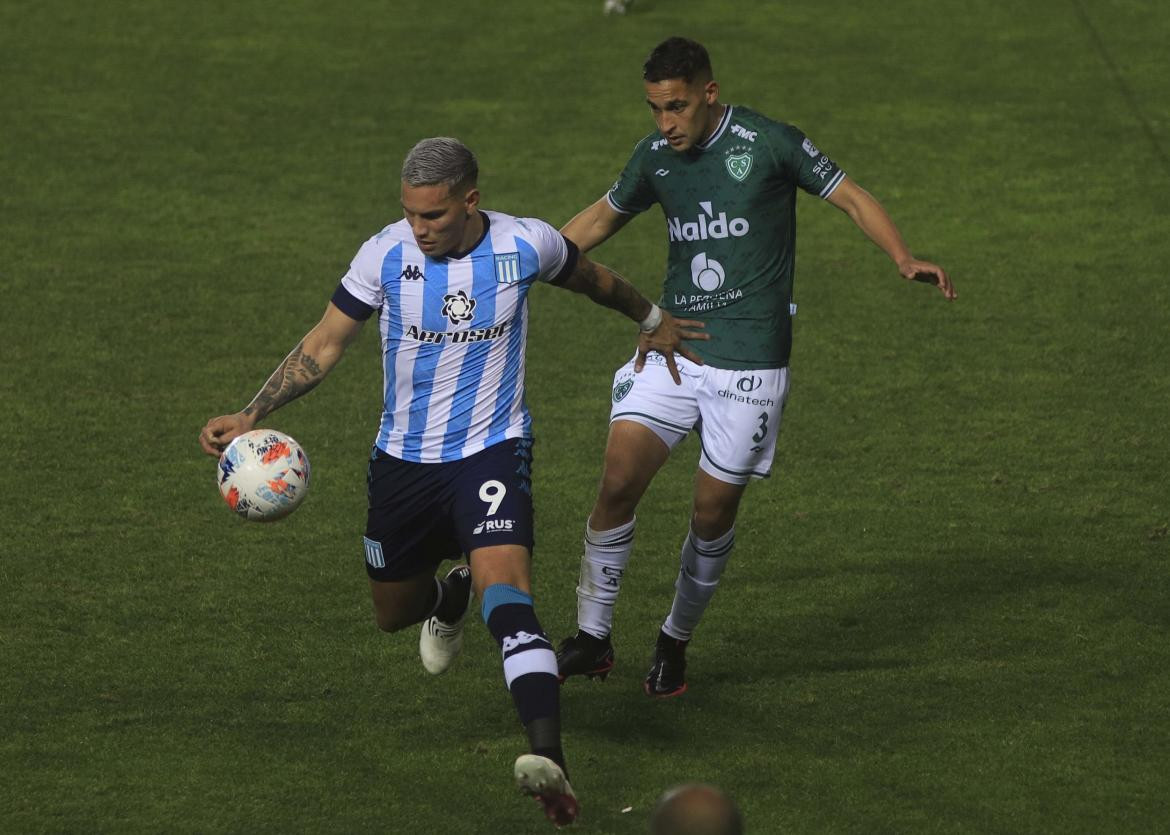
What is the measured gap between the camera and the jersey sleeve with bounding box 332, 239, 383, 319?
6.52 meters

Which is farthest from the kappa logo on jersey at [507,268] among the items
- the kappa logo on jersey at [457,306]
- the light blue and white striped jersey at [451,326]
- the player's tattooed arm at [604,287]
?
the player's tattooed arm at [604,287]

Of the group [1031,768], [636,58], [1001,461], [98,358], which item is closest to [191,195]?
[98,358]

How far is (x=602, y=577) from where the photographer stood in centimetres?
743

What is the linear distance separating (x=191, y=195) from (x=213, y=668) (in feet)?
25.4

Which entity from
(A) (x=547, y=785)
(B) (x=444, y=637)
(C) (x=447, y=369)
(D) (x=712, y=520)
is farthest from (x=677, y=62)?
(A) (x=547, y=785)

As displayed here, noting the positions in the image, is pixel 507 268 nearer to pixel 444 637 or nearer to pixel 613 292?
pixel 613 292

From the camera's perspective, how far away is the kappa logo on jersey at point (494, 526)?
6.45 meters

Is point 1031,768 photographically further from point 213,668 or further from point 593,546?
point 213,668

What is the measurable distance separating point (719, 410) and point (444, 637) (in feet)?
4.73

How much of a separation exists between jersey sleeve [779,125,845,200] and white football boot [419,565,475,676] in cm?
209

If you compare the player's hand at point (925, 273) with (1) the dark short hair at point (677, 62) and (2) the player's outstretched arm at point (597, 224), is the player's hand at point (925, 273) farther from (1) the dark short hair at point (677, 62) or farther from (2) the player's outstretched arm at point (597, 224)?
(2) the player's outstretched arm at point (597, 224)

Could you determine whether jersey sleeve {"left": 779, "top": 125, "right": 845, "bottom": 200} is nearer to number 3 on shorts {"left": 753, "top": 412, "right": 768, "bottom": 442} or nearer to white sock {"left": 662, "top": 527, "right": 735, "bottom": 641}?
number 3 on shorts {"left": 753, "top": 412, "right": 768, "bottom": 442}

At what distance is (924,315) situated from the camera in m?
12.5

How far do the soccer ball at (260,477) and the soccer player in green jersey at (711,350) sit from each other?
1434 millimetres
